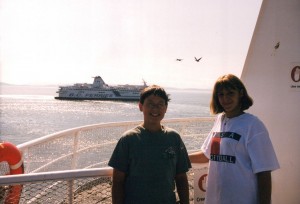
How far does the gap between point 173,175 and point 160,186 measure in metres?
0.15

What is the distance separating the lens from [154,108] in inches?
91.4

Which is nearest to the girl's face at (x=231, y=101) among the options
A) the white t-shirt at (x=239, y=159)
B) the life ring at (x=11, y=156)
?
the white t-shirt at (x=239, y=159)

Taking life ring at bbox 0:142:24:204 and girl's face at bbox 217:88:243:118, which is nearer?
girl's face at bbox 217:88:243:118

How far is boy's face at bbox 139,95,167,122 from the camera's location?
2.29 meters

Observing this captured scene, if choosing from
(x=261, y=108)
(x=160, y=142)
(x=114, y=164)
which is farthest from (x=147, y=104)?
(x=261, y=108)

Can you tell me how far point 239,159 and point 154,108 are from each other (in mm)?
674

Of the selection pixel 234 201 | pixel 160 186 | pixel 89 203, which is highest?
pixel 160 186

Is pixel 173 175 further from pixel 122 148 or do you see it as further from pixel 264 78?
pixel 264 78

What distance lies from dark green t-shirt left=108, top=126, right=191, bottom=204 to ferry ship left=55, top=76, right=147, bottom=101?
109051 millimetres

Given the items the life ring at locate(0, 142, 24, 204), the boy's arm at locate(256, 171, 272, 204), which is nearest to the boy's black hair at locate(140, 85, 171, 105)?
the boy's arm at locate(256, 171, 272, 204)

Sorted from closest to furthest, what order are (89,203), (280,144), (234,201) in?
(234,201), (280,144), (89,203)

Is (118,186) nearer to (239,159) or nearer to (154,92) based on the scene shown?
(154,92)

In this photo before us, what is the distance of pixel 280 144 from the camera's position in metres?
3.08

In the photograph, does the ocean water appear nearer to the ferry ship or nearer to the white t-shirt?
the ferry ship
